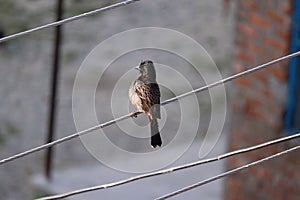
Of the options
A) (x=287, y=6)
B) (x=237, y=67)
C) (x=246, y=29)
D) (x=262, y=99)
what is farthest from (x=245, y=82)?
(x=287, y=6)

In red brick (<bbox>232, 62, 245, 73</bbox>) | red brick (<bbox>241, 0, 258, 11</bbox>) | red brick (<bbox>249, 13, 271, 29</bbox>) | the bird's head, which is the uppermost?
A: red brick (<bbox>241, 0, 258, 11</bbox>)

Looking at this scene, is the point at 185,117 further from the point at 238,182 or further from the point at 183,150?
the point at 238,182

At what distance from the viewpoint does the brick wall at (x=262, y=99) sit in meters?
6.53

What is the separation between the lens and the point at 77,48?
41.1 ft

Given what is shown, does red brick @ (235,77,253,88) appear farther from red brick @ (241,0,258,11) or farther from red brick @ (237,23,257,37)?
red brick @ (241,0,258,11)

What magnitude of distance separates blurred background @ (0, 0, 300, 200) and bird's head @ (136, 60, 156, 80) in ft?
6.29

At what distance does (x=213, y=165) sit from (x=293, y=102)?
7.82ft

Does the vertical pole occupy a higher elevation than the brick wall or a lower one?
higher

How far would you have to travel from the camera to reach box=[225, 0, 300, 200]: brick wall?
6527mm

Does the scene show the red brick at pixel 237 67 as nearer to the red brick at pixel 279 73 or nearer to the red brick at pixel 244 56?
the red brick at pixel 244 56

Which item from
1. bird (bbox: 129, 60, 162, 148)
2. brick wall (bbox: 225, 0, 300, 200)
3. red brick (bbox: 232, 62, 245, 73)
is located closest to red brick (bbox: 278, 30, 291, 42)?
brick wall (bbox: 225, 0, 300, 200)

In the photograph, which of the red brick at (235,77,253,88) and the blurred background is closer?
the blurred background

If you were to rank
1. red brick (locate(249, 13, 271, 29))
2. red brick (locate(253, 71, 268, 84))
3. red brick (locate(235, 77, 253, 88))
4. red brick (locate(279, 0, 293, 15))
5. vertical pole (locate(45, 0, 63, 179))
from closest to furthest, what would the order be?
1. red brick (locate(279, 0, 293, 15))
2. red brick (locate(249, 13, 271, 29))
3. red brick (locate(253, 71, 268, 84))
4. red brick (locate(235, 77, 253, 88))
5. vertical pole (locate(45, 0, 63, 179))

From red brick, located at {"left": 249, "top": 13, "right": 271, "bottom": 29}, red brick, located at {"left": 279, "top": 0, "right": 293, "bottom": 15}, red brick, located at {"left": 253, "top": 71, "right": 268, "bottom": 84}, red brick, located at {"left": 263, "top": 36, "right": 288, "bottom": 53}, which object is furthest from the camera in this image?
red brick, located at {"left": 253, "top": 71, "right": 268, "bottom": 84}
